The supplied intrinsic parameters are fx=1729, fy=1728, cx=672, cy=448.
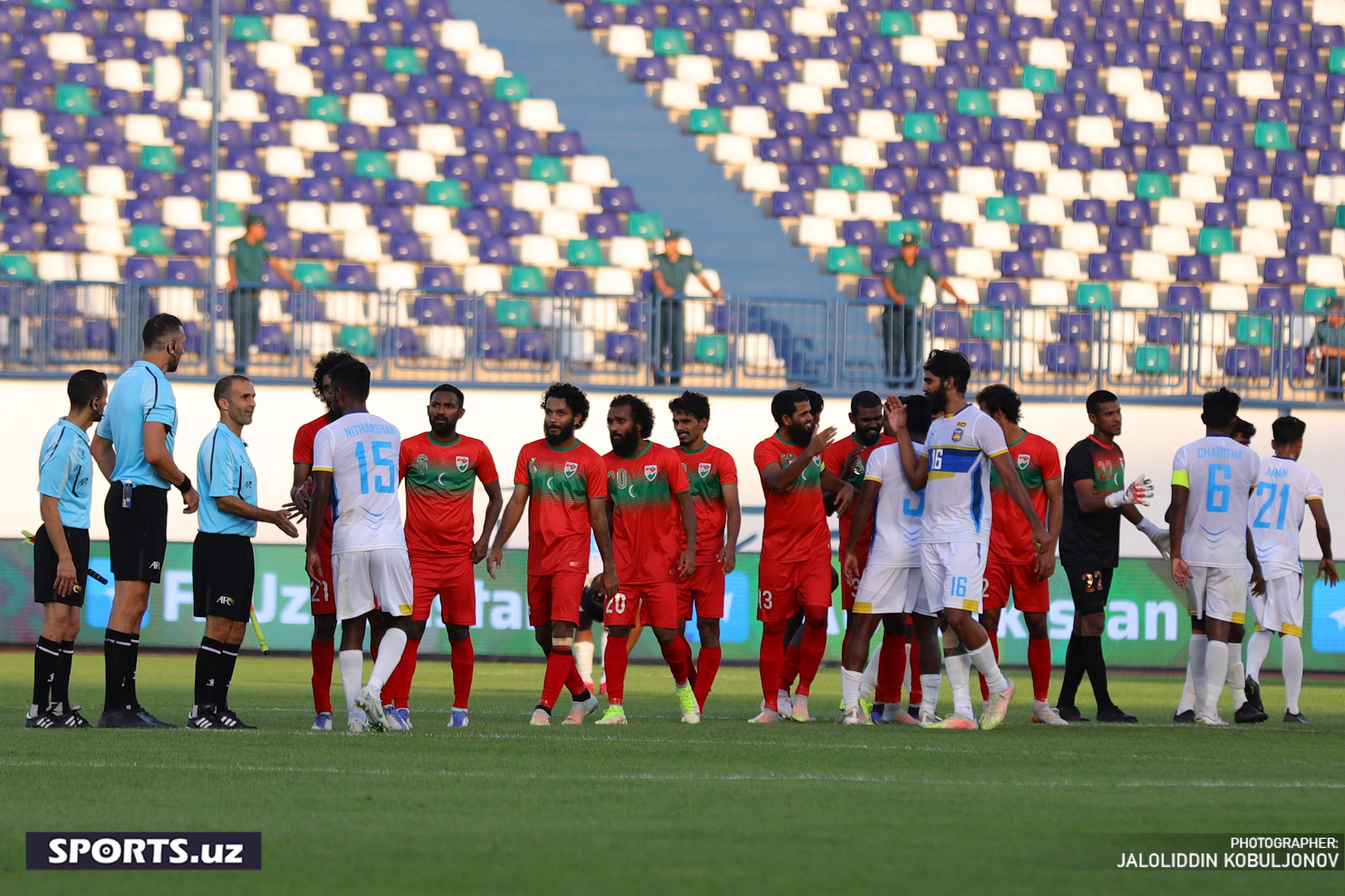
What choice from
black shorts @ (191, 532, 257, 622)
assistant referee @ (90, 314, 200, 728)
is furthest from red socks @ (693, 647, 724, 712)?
assistant referee @ (90, 314, 200, 728)

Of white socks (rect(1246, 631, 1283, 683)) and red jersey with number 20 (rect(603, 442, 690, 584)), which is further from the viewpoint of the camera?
white socks (rect(1246, 631, 1283, 683))

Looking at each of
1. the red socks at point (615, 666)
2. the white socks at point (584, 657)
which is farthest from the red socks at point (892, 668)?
the white socks at point (584, 657)

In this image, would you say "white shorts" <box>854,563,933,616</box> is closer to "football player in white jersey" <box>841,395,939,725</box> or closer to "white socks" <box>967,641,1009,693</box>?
"football player in white jersey" <box>841,395,939,725</box>

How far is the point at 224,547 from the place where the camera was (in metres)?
9.36

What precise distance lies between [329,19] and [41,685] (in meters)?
17.3

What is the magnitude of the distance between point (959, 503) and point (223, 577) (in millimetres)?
4108

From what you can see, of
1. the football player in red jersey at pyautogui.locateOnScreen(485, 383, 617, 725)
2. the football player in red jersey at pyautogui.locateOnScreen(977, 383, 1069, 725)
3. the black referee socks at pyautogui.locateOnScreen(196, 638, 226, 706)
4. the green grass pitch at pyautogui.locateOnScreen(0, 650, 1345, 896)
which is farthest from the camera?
the football player in red jersey at pyautogui.locateOnScreen(977, 383, 1069, 725)

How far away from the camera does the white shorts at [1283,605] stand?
1183cm

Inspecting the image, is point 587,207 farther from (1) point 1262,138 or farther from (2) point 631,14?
(1) point 1262,138

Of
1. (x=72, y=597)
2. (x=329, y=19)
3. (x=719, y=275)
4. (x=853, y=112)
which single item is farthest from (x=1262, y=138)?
(x=72, y=597)

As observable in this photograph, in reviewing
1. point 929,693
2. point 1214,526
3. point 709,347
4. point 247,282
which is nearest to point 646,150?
point 709,347

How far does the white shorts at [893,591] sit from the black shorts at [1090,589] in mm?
1591

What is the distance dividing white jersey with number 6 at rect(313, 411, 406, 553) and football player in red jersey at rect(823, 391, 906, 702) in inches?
113

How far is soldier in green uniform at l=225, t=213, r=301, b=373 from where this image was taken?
A: 19.7m
